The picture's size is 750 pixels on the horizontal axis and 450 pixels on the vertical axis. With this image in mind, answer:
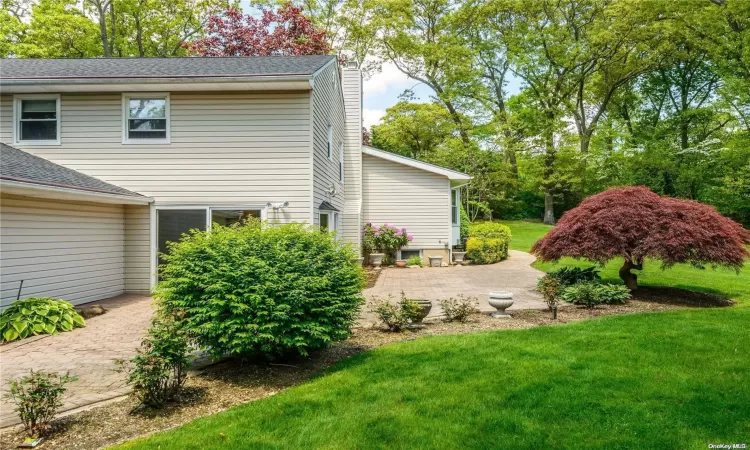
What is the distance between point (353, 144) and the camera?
1794 centimetres

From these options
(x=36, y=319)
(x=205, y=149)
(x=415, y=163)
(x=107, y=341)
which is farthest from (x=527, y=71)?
(x=36, y=319)

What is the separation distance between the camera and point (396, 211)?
18266mm

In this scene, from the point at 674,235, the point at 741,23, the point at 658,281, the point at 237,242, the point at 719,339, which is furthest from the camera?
the point at 741,23

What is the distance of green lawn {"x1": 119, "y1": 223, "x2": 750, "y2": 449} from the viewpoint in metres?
3.54

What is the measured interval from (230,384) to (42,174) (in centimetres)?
664

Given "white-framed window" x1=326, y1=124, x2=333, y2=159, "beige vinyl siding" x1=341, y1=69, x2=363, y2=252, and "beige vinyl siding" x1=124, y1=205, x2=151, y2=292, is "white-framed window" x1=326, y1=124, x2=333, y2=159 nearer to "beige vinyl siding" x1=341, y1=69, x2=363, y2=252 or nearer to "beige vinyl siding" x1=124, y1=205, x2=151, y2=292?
"beige vinyl siding" x1=341, y1=69, x2=363, y2=252

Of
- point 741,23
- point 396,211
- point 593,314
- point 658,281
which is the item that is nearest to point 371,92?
point 396,211

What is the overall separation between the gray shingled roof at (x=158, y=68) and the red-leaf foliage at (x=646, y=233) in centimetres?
710

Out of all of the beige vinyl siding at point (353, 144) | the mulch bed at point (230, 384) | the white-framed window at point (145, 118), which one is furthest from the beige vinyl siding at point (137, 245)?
the beige vinyl siding at point (353, 144)

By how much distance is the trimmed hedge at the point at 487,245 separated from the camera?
59.5 feet

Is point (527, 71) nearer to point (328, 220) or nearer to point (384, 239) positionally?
point (384, 239)

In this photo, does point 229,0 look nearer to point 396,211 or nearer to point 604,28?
point 396,211

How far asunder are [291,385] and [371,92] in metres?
31.9

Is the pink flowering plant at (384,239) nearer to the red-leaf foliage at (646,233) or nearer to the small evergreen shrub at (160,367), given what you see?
the red-leaf foliage at (646,233)
